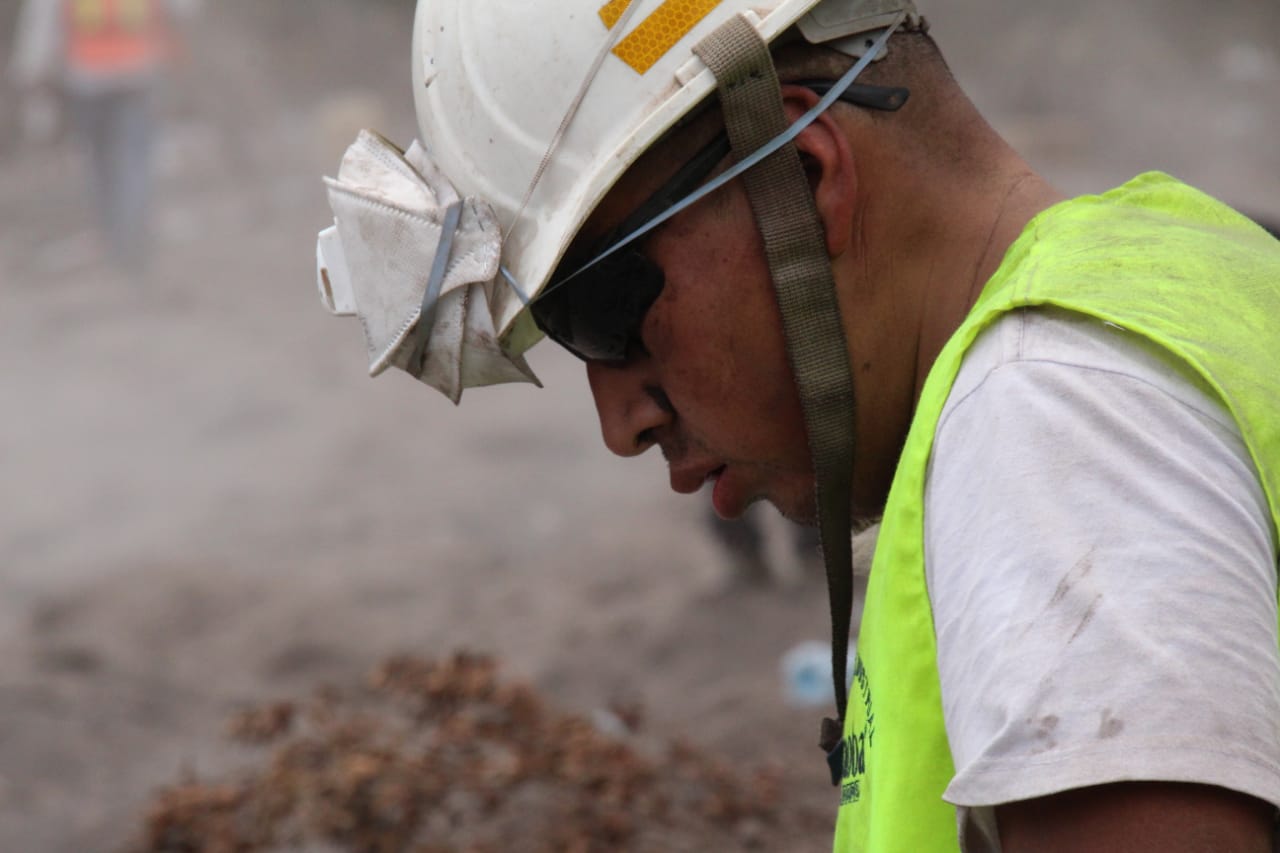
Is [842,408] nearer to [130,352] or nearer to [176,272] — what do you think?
[130,352]

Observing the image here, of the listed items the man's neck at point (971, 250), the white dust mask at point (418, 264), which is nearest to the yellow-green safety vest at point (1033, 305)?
the man's neck at point (971, 250)

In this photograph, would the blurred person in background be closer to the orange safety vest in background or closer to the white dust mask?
the orange safety vest in background

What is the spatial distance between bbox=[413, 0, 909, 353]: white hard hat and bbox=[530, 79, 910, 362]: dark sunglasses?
56mm

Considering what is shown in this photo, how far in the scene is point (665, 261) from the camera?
1826 millimetres

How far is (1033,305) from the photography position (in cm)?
137

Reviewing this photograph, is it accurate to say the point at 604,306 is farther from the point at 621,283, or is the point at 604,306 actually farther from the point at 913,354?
the point at 913,354

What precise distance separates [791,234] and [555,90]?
0.37 meters

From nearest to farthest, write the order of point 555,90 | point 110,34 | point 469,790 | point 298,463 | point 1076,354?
1. point 1076,354
2. point 555,90
3. point 469,790
4. point 298,463
5. point 110,34

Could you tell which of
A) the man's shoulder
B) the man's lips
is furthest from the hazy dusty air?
the man's shoulder

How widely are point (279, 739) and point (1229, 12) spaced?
15488 mm

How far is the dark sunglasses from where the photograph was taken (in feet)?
5.83

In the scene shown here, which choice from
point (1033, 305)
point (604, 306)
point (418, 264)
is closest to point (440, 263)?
point (418, 264)

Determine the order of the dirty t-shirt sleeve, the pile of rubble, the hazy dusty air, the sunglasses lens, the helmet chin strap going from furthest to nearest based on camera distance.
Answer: the hazy dusty air
the pile of rubble
the sunglasses lens
the helmet chin strap
the dirty t-shirt sleeve

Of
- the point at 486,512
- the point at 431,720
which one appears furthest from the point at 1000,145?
the point at 486,512
